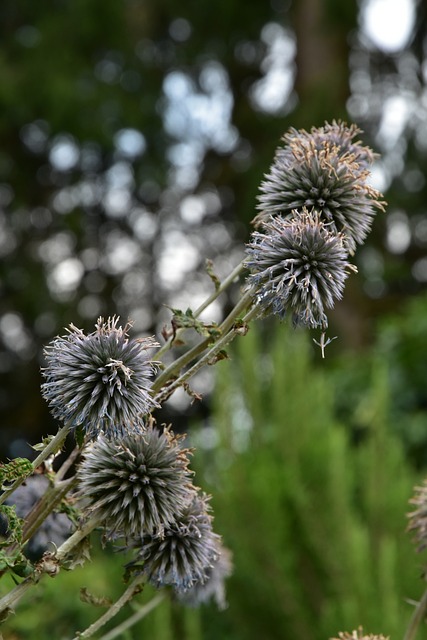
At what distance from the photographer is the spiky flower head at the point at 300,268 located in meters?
Answer: 1.05

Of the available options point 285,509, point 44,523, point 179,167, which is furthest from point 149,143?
point 44,523

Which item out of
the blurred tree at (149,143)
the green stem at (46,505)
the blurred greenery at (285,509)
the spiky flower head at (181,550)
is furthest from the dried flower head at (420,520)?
the blurred tree at (149,143)

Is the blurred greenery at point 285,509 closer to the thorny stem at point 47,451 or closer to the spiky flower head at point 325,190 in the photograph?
the spiky flower head at point 325,190

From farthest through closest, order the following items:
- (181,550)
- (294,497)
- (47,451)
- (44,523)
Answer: (294,497) < (44,523) < (181,550) < (47,451)

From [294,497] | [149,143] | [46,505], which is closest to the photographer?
[46,505]

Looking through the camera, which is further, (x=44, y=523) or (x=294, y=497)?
(x=294, y=497)

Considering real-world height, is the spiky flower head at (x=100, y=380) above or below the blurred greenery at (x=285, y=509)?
below

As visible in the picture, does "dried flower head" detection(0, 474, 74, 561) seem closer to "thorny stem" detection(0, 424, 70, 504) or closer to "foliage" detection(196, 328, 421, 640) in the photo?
"thorny stem" detection(0, 424, 70, 504)

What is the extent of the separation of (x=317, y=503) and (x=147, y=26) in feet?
24.3

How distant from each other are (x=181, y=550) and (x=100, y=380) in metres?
0.32

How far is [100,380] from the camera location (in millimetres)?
1031

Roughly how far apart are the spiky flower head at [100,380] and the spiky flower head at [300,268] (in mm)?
164

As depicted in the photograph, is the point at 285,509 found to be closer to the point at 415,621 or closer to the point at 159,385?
the point at 415,621

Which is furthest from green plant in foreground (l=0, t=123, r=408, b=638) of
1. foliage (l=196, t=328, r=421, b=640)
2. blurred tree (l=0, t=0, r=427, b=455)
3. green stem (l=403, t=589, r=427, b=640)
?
blurred tree (l=0, t=0, r=427, b=455)
